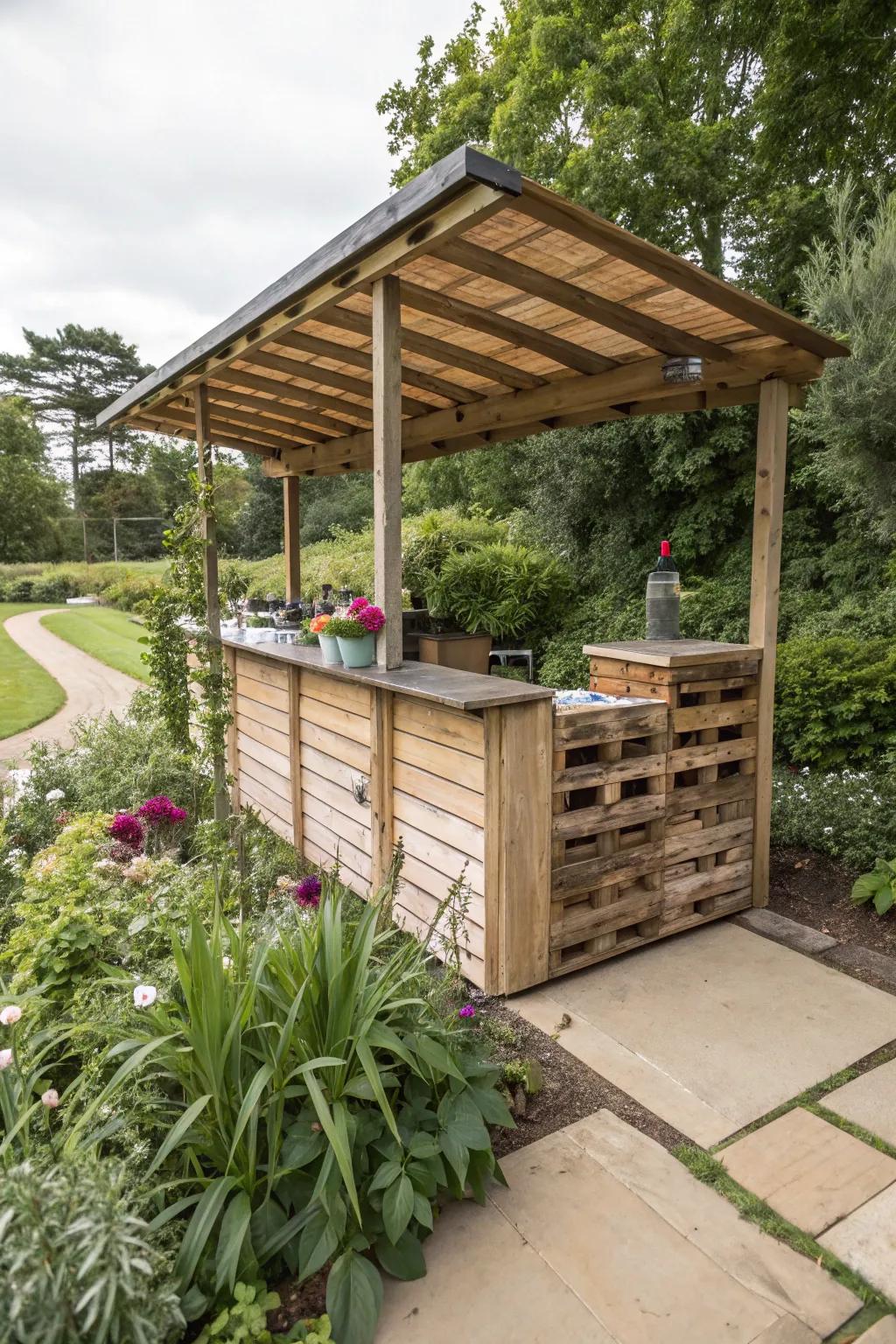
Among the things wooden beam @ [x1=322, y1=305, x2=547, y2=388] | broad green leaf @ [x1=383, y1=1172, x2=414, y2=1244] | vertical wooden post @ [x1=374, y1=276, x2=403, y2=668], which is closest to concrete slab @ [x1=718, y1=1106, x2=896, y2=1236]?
broad green leaf @ [x1=383, y1=1172, x2=414, y2=1244]

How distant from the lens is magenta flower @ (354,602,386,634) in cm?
307

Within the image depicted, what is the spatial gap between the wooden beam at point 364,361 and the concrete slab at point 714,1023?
2.88m

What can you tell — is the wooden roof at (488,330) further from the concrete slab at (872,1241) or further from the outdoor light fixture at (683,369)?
the concrete slab at (872,1241)

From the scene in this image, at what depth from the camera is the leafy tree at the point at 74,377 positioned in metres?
31.4

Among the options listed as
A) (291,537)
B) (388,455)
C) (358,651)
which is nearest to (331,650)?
(358,651)

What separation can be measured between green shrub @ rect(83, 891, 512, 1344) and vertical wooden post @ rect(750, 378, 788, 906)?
201cm

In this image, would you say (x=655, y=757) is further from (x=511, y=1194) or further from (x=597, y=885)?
(x=511, y=1194)

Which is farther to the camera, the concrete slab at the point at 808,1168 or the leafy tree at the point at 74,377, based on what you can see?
the leafy tree at the point at 74,377

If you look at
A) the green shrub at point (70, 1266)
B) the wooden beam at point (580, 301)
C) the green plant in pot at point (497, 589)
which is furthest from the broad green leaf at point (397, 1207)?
the green plant in pot at point (497, 589)

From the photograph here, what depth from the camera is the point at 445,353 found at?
3.63 m

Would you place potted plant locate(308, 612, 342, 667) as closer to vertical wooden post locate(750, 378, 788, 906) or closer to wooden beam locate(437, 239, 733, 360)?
wooden beam locate(437, 239, 733, 360)

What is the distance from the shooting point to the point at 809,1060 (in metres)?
2.33

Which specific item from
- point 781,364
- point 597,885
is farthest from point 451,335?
point 597,885

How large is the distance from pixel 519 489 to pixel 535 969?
30.4 feet
